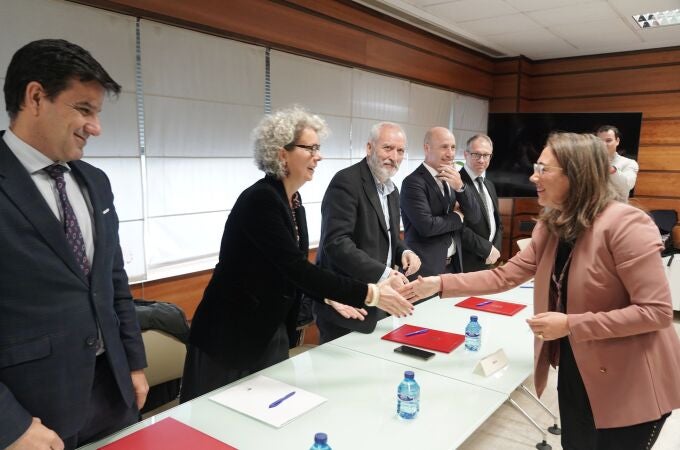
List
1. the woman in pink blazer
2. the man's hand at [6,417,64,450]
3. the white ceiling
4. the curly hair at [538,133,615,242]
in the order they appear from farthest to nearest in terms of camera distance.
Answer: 1. the white ceiling
2. the curly hair at [538,133,615,242]
3. the woman in pink blazer
4. the man's hand at [6,417,64,450]

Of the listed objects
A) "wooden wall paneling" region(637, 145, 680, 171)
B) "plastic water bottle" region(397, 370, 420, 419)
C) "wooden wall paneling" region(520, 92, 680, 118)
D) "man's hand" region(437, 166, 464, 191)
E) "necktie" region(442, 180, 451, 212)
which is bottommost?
"plastic water bottle" region(397, 370, 420, 419)

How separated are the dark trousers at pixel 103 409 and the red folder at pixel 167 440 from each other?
0.29 ft

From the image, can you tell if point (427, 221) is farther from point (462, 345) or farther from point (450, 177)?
point (462, 345)

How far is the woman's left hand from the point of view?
1467 mm

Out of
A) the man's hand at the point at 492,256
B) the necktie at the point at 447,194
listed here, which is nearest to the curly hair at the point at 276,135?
the necktie at the point at 447,194

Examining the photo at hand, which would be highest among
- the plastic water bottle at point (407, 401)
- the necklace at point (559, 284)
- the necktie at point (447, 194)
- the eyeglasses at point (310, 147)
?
the eyeglasses at point (310, 147)

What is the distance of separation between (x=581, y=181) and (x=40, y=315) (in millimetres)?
1557

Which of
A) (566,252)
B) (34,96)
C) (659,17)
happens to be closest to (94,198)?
(34,96)

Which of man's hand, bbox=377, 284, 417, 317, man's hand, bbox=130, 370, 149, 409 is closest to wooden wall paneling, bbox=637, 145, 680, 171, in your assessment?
man's hand, bbox=377, 284, 417, 317

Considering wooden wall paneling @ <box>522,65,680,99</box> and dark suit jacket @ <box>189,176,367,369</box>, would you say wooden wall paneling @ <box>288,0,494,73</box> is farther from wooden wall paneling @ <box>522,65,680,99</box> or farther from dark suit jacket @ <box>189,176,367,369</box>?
dark suit jacket @ <box>189,176,367,369</box>

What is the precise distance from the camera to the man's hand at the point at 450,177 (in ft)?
10.2

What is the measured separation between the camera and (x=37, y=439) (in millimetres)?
1082

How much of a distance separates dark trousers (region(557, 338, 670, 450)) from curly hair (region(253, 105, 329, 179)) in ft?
3.95

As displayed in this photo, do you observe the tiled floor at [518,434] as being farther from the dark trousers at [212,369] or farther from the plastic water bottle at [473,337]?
the dark trousers at [212,369]
